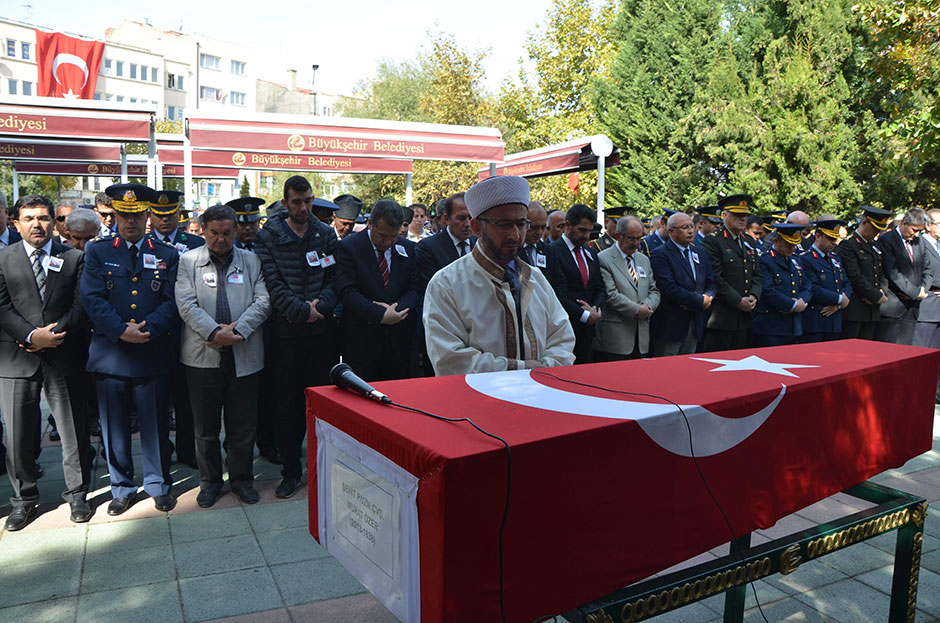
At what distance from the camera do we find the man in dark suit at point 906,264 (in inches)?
358

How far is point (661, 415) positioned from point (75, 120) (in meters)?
8.96

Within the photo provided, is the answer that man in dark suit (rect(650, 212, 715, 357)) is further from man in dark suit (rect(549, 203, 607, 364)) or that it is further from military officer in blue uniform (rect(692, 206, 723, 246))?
military officer in blue uniform (rect(692, 206, 723, 246))

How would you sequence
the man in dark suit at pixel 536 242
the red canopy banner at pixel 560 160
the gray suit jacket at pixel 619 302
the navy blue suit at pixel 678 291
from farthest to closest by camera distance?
the red canopy banner at pixel 560 160, the navy blue suit at pixel 678 291, the gray suit jacket at pixel 619 302, the man in dark suit at pixel 536 242

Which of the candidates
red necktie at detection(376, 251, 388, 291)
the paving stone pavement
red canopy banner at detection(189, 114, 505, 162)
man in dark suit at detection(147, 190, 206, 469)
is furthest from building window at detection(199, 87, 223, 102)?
the paving stone pavement

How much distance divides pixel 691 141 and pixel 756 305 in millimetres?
19351

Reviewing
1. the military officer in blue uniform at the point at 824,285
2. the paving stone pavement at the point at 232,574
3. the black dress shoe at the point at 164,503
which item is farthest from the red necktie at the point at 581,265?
the black dress shoe at the point at 164,503

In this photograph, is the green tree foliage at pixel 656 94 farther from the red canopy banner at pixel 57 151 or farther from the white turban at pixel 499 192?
the white turban at pixel 499 192

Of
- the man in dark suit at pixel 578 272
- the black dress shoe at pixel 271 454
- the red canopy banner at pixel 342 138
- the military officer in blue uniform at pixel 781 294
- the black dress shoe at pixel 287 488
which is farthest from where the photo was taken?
the red canopy banner at pixel 342 138

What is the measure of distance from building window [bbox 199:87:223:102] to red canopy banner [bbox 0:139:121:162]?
193ft

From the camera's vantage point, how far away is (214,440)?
5.09m

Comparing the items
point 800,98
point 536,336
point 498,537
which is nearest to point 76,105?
point 536,336

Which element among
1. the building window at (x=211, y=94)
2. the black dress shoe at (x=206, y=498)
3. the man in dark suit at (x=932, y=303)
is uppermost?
the building window at (x=211, y=94)

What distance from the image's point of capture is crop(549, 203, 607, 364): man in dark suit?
6816 mm

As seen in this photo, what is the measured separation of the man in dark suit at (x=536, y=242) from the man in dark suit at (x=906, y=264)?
5116mm
